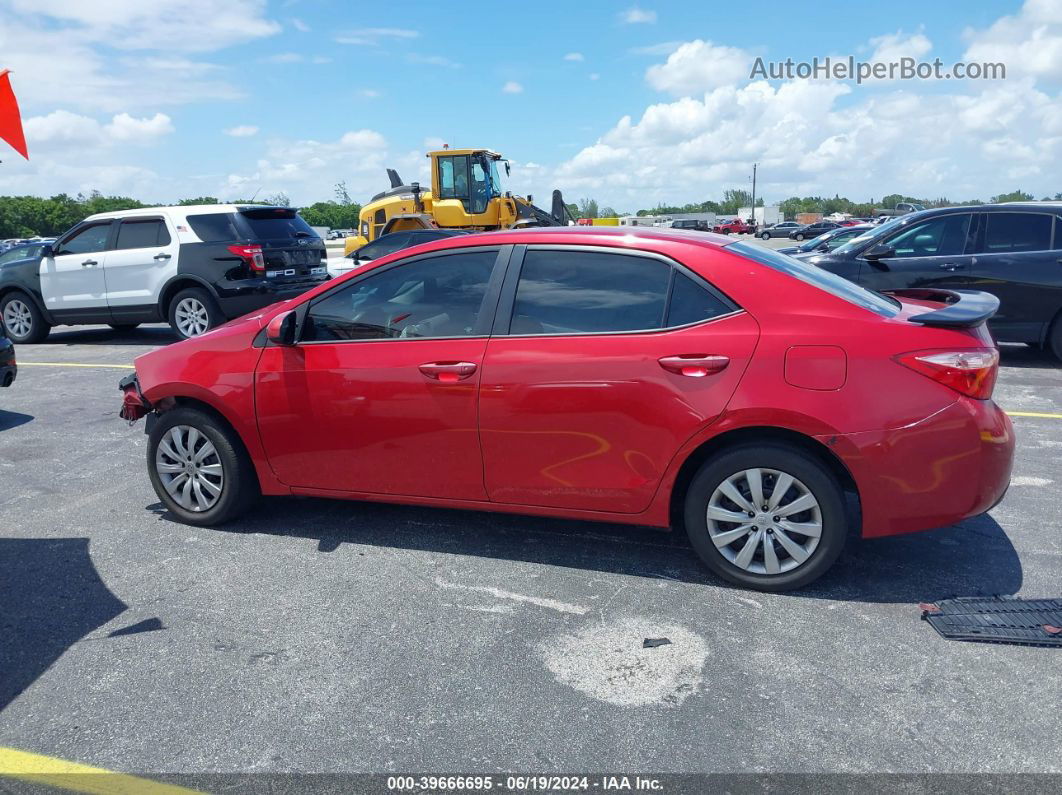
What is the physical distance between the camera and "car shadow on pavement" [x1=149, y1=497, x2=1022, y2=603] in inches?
154

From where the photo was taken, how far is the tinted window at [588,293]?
3912 millimetres

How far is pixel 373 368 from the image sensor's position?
422 centimetres

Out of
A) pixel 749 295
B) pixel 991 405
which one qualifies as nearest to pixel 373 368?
pixel 749 295

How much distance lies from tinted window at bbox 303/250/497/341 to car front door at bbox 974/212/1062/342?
22.8 ft

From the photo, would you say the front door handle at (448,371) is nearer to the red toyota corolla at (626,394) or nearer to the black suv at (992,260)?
the red toyota corolla at (626,394)

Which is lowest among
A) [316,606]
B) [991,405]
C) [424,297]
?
[316,606]

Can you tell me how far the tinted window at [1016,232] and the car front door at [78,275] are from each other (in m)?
11.0

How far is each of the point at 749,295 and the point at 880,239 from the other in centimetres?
655

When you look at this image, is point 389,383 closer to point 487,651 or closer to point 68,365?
point 487,651

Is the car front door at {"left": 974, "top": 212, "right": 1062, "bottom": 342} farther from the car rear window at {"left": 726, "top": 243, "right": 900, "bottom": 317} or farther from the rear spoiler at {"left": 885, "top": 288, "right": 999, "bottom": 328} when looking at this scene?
the car rear window at {"left": 726, "top": 243, "right": 900, "bottom": 317}

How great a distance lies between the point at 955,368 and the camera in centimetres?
357

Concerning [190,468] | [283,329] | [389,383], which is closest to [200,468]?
[190,468]

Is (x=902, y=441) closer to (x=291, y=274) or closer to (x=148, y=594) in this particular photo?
(x=148, y=594)

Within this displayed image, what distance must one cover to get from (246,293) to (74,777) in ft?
29.6
